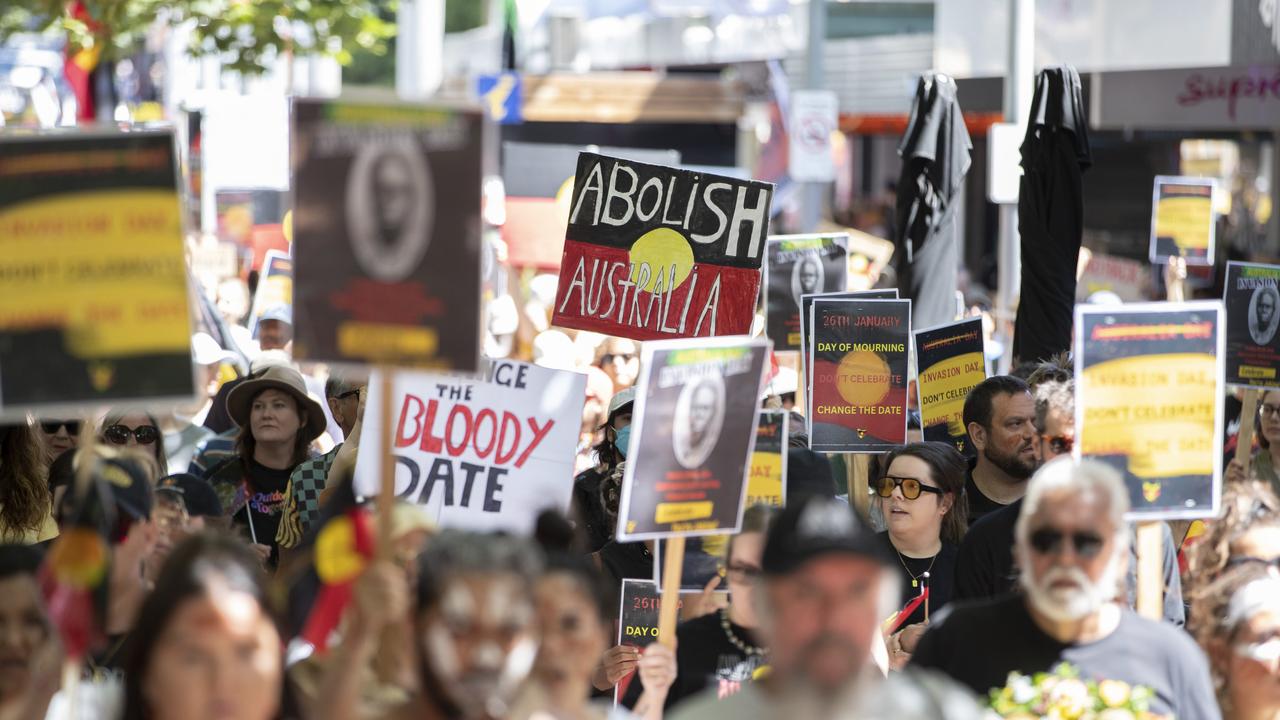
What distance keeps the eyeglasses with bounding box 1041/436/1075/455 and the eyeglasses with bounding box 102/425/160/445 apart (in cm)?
342

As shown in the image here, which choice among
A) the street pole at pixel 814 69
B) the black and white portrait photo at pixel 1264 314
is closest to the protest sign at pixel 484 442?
the black and white portrait photo at pixel 1264 314

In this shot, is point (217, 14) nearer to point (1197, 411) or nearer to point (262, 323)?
point (262, 323)

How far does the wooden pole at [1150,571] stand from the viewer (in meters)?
4.89

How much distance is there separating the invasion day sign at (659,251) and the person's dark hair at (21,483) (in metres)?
2.14

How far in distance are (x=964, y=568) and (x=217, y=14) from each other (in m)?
9.36

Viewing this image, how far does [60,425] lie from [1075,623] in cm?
471

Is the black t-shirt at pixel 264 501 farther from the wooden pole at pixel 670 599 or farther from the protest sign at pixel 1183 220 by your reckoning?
the protest sign at pixel 1183 220

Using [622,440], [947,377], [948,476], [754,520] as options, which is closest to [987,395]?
[948,476]

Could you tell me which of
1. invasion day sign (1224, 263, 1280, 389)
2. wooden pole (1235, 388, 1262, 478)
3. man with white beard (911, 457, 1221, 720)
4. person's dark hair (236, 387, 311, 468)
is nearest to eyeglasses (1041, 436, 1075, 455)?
man with white beard (911, 457, 1221, 720)

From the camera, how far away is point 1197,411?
17.3 ft

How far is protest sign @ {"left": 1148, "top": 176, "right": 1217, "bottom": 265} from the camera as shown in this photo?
41.6 ft

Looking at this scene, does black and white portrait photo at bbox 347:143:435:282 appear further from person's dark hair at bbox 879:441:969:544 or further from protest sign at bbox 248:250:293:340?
protest sign at bbox 248:250:293:340

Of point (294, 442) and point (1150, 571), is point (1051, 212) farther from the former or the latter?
point (1150, 571)

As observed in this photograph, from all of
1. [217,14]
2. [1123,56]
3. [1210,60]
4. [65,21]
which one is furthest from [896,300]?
[1123,56]
